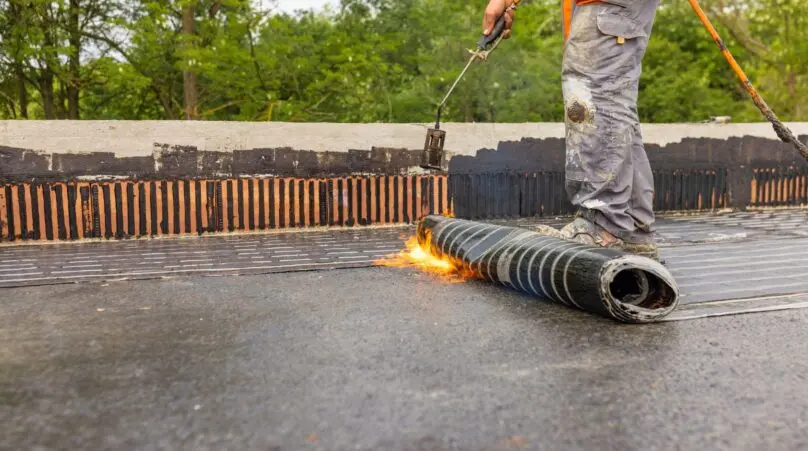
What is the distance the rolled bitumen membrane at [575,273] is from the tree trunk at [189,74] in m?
13.5

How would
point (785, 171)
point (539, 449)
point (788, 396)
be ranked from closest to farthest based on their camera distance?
point (539, 449), point (788, 396), point (785, 171)

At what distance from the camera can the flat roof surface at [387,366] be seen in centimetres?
164

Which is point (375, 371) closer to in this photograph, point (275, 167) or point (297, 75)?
point (275, 167)

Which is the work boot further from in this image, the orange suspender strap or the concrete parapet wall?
the concrete parapet wall

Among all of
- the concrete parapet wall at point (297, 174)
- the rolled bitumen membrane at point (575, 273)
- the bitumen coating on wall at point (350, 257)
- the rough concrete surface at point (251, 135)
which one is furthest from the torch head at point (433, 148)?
the rolled bitumen membrane at point (575, 273)

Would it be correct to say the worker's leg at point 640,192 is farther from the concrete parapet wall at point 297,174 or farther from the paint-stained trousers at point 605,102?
the concrete parapet wall at point 297,174

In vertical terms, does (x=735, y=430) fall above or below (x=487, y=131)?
below

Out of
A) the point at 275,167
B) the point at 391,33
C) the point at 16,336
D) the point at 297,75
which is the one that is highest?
the point at 391,33

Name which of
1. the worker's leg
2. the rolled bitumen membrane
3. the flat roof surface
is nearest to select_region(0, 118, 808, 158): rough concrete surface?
the flat roof surface

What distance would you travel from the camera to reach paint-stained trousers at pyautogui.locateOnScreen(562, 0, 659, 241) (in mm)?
3867

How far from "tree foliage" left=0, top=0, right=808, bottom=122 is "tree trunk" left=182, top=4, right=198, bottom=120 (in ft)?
0.11

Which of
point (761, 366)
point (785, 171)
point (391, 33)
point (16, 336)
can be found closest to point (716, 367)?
point (761, 366)

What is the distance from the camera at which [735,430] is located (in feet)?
5.39

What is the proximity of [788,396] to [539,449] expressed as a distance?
78cm
